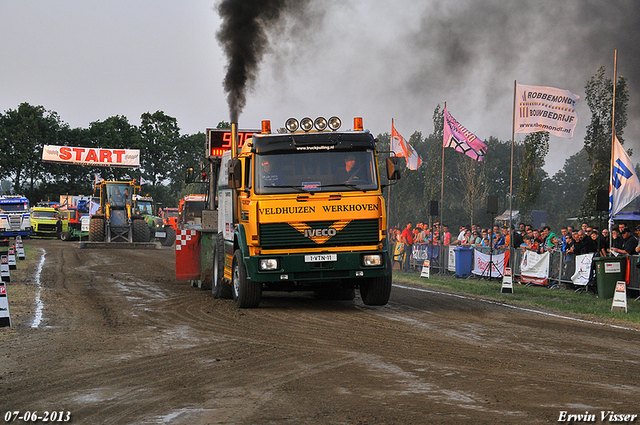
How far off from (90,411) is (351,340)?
431 centimetres

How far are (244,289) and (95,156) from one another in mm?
53631

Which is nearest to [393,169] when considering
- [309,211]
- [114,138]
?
[309,211]

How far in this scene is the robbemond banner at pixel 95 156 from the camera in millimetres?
62406

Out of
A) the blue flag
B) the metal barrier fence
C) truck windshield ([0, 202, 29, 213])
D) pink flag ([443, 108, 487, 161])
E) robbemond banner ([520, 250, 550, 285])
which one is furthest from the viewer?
truck windshield ([0, 202, 29, 213])

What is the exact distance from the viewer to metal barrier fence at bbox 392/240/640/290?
650 inches

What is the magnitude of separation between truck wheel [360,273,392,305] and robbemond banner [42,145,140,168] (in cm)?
5234

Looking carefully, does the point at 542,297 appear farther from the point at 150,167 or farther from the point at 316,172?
the point at 150,167

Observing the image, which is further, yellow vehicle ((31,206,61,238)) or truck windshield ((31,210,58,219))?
truck windshield ((31,210,58,219))

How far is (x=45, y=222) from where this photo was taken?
49594mm

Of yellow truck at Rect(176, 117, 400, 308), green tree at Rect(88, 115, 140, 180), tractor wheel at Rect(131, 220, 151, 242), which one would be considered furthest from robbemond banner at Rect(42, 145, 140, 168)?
yellow truck at Rect(176, 117, 400, 308)

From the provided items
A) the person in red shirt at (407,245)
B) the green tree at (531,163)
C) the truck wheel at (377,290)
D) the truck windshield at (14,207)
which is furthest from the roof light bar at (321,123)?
the truck windshield at (14,207)

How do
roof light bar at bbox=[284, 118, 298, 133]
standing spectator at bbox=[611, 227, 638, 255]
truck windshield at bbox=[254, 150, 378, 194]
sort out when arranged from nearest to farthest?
1. truck windshield at bbox=[254, 150, 378, 194]
2. roof light bar at bbox=[284, 118, 298, 133]
3. standing spectator at bbox=[611, 227, 638, 255]

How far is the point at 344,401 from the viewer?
20.7 ft

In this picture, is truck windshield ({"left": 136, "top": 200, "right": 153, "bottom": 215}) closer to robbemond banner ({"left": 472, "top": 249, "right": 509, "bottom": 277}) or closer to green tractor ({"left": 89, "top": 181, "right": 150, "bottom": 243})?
green tractor ({"left": 89, "top": 181, "right": 150, "bottom": 243})
